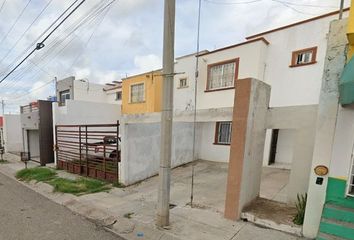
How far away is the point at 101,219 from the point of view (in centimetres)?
555

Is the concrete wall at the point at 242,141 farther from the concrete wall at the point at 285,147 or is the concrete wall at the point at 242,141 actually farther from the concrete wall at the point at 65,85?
the concrete wall at the point at 65,85

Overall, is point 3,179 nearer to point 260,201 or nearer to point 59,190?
point 59,190

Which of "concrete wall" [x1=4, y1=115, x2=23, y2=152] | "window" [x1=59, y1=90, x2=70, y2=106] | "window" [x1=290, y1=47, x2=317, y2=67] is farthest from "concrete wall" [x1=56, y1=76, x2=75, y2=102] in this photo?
"window" [x1=290, y1=47, x2=317, y2=67]

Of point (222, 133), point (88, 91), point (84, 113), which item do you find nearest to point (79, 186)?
point (84, 113)

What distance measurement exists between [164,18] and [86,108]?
35.6 ft

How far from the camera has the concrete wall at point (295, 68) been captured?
8516 mm

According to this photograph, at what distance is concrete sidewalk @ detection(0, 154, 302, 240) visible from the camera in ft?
15.2

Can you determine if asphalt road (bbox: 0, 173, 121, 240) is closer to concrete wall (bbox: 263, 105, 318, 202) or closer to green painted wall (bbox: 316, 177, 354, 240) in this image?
green painted wall (bbox: 316, 177, 354, 240)

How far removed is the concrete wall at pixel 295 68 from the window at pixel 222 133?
2856 mm

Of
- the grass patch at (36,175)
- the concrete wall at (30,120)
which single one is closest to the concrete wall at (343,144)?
the grass patch at (36,175)

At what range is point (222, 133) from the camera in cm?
1198

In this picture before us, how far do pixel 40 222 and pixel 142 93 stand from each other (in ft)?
35.4

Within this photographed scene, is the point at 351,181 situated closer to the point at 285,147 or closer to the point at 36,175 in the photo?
the point at 285,147

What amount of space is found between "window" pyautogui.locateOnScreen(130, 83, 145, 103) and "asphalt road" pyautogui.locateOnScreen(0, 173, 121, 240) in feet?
30.2
